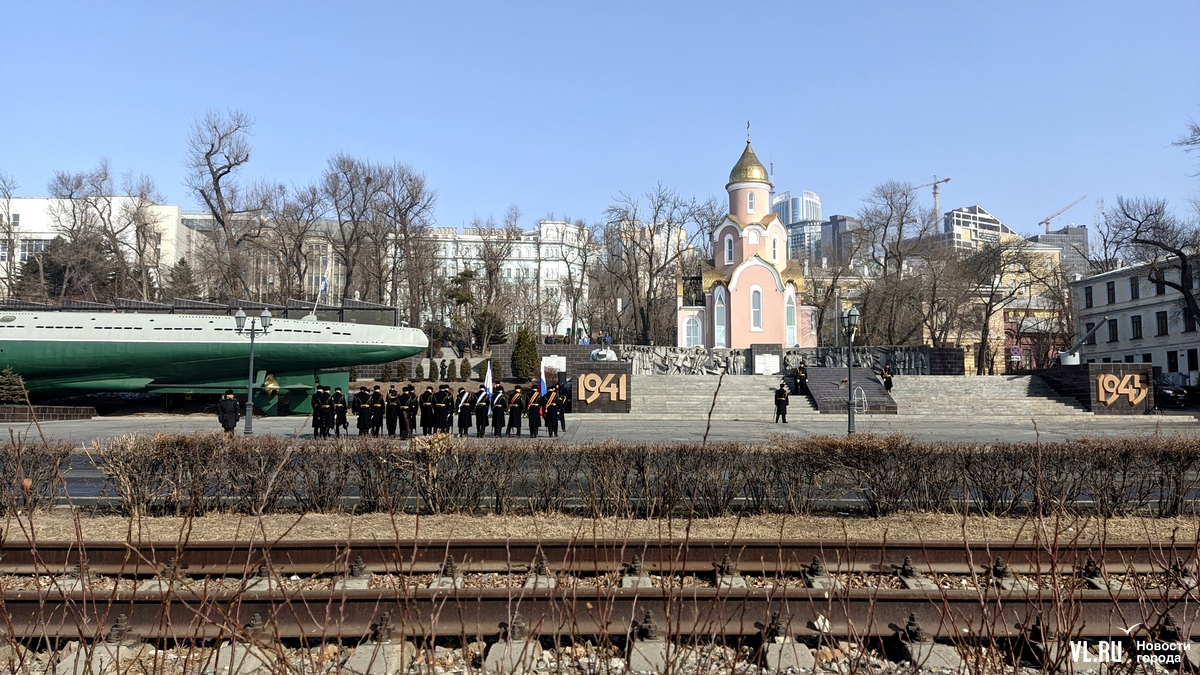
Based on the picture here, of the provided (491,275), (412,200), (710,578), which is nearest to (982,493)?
(710,578)

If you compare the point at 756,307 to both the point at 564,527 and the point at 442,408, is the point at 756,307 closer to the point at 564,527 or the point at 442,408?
the point at 442,408

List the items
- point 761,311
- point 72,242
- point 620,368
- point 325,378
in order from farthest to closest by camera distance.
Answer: point 72,242 < point 761,311 < point 325,378 < point 620,368

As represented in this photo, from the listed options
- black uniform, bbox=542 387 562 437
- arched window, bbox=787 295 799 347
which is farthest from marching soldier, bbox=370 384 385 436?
arched window, bbox=787 295 799 347

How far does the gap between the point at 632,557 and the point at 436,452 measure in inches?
120

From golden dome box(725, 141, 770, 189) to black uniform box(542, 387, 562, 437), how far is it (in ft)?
96.0

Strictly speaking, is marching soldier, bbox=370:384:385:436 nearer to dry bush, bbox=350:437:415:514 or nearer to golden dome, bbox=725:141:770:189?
dry bush, bbox=350:437:415:514

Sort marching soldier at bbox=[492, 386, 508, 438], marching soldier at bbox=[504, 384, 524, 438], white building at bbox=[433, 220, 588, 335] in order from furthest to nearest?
white building at bbox=[433, 220, 588, 335]
marching soldier at bbox=[504, 384, 524, 438]
marching soldier at bbox=[492, 386, 508, 438]

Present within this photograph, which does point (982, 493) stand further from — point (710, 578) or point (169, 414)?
point (169, 414)

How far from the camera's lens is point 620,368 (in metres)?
30.0

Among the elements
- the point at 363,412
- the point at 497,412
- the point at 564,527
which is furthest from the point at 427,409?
the point at 564,527

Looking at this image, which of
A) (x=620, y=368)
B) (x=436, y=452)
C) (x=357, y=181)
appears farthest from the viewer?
(x=357, y=181)

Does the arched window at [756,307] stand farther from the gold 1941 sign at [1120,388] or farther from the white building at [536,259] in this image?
the white building at [536,259]

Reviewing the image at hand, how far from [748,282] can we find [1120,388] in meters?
20.1

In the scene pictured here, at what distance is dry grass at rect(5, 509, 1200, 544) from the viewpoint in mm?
7699
